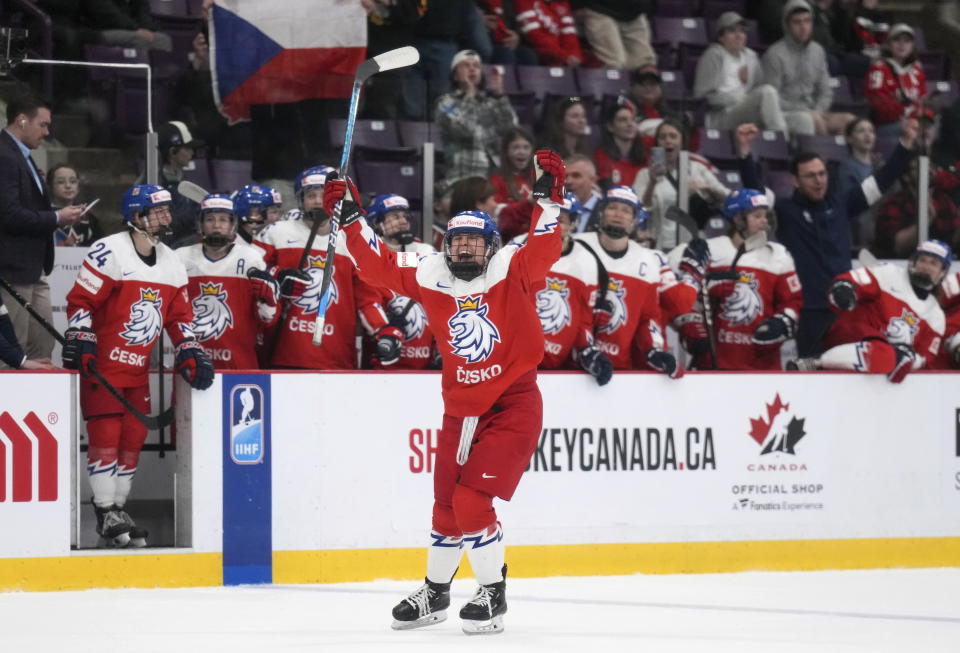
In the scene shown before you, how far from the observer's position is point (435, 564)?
529cm

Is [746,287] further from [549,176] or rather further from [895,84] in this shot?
[895,84]

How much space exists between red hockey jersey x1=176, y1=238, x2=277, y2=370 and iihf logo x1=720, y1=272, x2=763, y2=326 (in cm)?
227

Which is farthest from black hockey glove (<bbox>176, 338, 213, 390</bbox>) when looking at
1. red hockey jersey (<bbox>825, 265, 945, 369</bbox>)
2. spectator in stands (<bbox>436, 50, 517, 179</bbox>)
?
red hockey jersey (<bbox>825, 265, 945, 369</bbox>)

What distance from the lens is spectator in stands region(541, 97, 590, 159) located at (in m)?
8.25

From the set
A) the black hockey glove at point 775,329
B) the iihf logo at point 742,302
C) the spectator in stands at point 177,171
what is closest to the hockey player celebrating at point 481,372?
the spectator in stands at point 177,171

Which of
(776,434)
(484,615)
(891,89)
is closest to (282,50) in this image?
A: (776,434)

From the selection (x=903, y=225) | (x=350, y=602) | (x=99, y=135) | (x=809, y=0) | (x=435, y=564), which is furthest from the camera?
(x=809, y=0)

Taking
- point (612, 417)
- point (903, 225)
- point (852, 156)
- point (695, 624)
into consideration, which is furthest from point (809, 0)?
point (695, 624)

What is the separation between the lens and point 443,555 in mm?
5285

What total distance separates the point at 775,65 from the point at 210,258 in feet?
15.3

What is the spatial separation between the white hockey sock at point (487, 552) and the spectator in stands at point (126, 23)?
4.04m

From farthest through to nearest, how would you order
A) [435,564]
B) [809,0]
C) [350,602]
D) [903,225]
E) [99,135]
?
[809,0], [903,225], [99,135], [350,602], [435,564]

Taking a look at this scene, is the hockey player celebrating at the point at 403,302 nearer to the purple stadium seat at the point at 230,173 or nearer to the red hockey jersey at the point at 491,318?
the purple stadium seat at the point at 230,173

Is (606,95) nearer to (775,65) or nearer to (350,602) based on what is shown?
(775,65)
